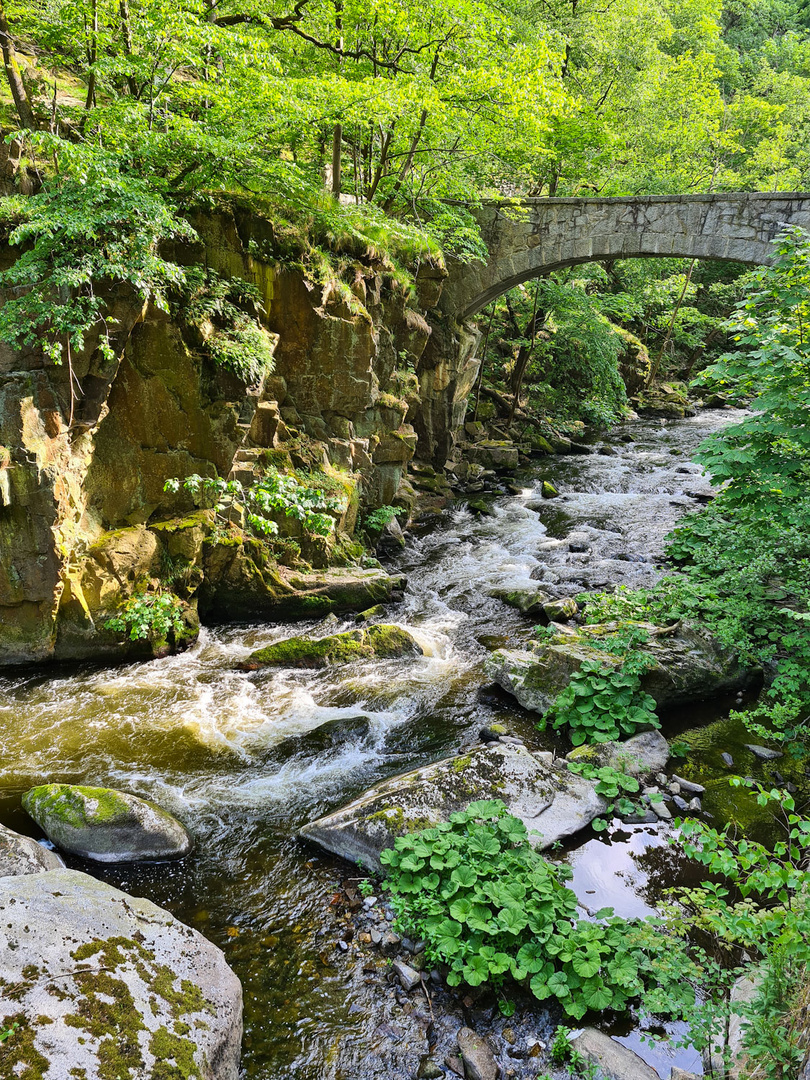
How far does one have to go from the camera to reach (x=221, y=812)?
4.84m

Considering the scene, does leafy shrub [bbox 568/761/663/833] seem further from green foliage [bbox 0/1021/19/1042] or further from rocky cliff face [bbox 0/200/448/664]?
rocky cliff face [bbox 0/200/448/664]

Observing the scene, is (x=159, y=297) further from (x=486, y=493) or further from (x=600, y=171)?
(x=600, y=171)

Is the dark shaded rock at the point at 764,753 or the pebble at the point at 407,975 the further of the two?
the dark shaded rock at the point at 764,753

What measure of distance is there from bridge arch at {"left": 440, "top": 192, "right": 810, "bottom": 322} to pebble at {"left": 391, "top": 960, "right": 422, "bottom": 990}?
13428 millimetres

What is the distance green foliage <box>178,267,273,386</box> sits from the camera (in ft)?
23.8

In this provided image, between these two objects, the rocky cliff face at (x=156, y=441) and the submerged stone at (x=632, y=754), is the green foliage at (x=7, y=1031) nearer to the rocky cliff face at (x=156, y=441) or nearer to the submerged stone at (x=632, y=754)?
the submerged stone at (x=632, y=754)

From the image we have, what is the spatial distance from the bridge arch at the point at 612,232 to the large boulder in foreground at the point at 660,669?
372 inches

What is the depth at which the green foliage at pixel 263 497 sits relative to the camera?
7.07 meters

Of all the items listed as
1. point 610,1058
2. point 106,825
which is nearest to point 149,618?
point 106,825

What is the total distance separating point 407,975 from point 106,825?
2.37 metres

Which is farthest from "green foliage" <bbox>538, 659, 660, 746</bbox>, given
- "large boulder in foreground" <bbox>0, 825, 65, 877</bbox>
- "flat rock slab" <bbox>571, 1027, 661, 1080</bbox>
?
"large boulder in foreground" <bbox>0, 825, 65, 877</bbox>

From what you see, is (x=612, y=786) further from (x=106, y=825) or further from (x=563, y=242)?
(x=563, y=242)

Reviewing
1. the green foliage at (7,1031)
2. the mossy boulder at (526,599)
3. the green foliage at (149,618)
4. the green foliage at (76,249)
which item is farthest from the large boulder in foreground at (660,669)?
the green foliage at (76,249)

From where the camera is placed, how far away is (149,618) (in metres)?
7.01
